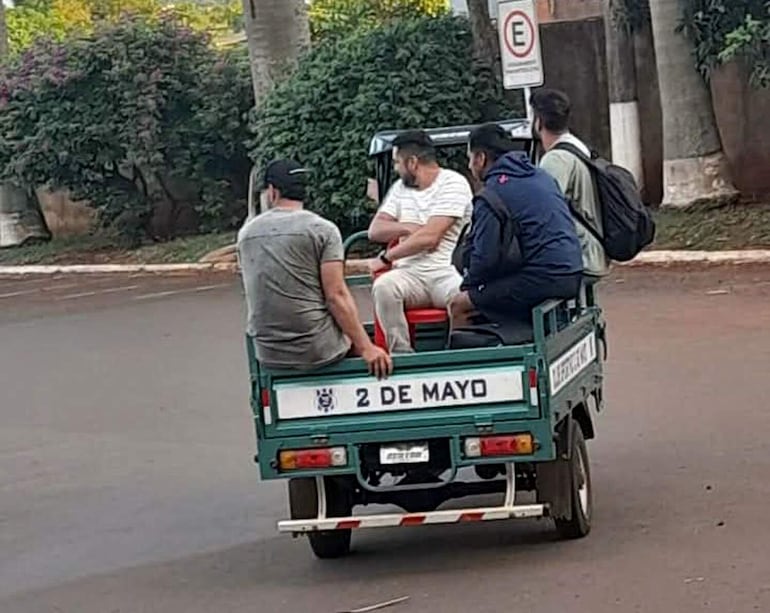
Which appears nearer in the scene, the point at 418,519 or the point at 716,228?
the point at 418,519

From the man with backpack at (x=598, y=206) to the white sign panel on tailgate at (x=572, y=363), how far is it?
345 millimetres

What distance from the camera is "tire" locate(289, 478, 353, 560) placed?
25.6 feet

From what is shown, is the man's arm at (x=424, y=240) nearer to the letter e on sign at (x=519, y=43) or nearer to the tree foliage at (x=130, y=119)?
the letter e on sign at (x=519, y=43)

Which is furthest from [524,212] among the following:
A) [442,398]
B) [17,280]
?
[17,280]

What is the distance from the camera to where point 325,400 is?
7590mm

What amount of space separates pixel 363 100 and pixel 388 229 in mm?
14955

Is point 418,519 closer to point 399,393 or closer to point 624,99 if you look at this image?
point 399,393

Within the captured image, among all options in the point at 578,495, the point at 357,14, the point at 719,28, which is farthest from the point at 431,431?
the point at 357,14

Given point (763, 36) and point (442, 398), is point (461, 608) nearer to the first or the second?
point (442, 398)

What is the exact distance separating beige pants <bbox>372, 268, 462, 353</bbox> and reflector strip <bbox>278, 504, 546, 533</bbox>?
2.90 feet

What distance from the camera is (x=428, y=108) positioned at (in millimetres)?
23469

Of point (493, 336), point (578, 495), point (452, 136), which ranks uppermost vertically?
point (452, 136)

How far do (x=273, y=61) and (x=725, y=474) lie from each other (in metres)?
17.7

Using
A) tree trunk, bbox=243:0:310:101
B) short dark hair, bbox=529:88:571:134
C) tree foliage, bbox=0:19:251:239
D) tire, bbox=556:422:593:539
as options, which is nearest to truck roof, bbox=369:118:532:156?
short dark hair, bbox=529:88:571:134
